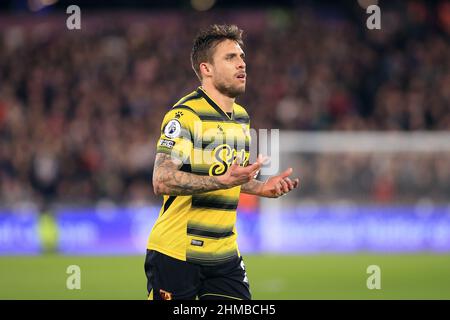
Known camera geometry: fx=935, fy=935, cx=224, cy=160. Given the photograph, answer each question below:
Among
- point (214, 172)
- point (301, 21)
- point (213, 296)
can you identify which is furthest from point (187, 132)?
point (301, 21)

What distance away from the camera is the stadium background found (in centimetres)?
1628

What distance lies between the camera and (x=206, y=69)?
243 inches

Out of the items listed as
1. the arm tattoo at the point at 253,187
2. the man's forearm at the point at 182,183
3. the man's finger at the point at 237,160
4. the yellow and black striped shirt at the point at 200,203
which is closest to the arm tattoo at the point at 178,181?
the man's forearm at the point at 182,183

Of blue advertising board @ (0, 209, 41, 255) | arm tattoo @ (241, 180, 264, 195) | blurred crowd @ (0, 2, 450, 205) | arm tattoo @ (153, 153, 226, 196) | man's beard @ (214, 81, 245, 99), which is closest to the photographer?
arm tattoo @ (153, 153, 226, 196)

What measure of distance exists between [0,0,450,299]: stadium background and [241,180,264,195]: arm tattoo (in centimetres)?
612

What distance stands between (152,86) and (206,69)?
48.2 feet

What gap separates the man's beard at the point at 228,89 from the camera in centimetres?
611

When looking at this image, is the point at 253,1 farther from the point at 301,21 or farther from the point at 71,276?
the point at 71,276

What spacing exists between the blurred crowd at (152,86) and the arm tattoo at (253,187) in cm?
1100

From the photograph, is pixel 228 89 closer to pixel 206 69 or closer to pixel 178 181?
pixel 206 69

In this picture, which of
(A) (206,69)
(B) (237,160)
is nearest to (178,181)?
(B) (237,160)

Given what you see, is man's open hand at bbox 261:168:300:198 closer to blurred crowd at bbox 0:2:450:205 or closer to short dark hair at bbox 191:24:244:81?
short dark hair at bbox 191:24:244:81

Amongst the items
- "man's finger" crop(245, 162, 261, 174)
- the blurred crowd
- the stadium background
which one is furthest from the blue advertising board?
"man's finger" crop(245, 162, 261, 174)

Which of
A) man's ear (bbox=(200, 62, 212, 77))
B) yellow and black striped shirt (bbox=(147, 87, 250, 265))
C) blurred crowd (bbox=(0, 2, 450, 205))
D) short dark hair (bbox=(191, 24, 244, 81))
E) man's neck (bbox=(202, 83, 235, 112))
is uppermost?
blurred crowd (bbox=(0, 2, 450, 205))
